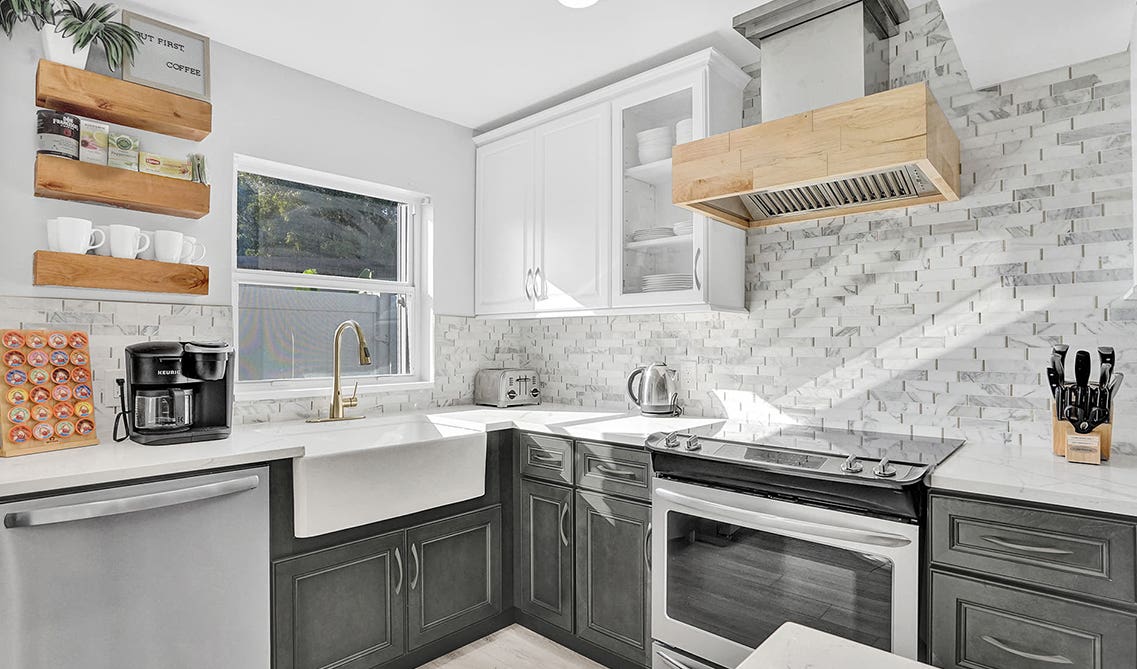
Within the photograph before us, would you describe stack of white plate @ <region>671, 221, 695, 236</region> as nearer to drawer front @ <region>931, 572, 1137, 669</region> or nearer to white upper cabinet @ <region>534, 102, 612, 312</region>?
white upper cabinet @ <region>534, 102, 612, 312</region>

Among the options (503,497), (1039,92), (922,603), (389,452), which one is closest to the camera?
(922,603)

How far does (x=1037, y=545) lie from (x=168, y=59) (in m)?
3.11

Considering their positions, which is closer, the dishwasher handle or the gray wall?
the dishwasher handle

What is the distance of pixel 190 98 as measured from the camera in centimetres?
229

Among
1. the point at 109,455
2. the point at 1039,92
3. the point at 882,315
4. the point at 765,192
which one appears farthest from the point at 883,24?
the point at 109,455

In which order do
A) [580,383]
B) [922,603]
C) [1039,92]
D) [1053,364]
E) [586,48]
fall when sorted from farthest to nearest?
[580,383] → [586,48] → [1039,92] → [1053,364] → [922,603]

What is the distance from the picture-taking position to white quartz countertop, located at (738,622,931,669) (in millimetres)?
993

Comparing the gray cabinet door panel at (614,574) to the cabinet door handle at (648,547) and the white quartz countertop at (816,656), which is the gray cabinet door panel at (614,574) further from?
the white quartz countertop at (816,656)

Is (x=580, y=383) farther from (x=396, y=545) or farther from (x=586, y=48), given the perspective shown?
(x=586, y=48)

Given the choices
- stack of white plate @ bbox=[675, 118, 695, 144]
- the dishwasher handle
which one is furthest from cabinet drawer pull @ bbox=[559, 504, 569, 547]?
stack of white plate @ bbox=[675, 118, 695, 144]

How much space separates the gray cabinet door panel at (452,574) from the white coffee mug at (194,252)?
4.36 ft

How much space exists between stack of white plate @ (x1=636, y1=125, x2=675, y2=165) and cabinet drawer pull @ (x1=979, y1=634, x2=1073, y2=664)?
76.5 inches

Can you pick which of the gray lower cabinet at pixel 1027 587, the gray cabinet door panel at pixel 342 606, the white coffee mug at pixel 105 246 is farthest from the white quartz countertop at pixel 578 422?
the white coffee mug at pixel 105 246

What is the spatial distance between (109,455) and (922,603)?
232 centimetres
